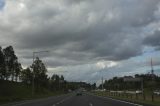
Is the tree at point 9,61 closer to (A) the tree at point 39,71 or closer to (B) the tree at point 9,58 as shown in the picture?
(B) the tree at point 9,58

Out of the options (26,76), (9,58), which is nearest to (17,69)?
(26,76)

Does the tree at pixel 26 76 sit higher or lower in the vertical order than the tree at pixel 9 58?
lower

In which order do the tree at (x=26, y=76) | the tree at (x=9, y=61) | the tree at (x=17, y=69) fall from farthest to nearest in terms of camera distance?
1. the tree at (x=26, y=76)
2. the tree at (x=17, y=69)
3. the tree at (x=9, y=61)

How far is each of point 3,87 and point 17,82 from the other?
39.3 m

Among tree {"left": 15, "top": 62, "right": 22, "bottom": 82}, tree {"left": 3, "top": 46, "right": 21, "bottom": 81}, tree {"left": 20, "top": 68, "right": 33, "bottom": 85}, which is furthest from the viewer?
tree {"left": 20, "top": 68, "right": 33, "bottom": 85}

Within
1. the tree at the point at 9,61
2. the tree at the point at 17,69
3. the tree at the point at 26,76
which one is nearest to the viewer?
the tree at the point at 9,61

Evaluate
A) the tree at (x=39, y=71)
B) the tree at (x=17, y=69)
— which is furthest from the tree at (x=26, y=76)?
the tree at (x=39, y=71)

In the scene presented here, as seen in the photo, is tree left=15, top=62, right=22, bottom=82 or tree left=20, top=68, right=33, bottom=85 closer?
tree left=15, top=62, right=22, bottom=82

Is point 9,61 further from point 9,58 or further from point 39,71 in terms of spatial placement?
point 39,71

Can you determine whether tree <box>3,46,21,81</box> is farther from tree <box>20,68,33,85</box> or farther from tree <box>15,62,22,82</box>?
tree <box>20,68,33,85</box>

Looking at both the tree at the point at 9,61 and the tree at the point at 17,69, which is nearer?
the tree at the point at 9,61

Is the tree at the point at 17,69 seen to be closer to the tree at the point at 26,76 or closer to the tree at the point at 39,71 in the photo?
the tree at the point at 26,76

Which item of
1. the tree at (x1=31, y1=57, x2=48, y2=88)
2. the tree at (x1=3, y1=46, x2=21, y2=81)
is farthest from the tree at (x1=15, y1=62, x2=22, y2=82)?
the tree at (x1=31, y1=57, x2=48, y2=88)

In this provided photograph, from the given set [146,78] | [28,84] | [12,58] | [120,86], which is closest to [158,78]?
[146,78]
